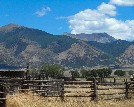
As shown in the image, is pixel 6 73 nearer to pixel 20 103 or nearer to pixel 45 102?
pixel 45 102

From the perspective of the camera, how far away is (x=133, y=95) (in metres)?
35.9

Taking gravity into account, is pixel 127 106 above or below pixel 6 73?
below

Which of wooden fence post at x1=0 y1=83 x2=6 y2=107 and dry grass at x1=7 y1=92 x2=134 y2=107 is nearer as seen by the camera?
wooden fence post at x1=0 y1=83 x2=6 y2=107

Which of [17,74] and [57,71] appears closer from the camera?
[17,74]

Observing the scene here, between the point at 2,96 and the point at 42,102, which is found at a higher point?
the point at 2,96

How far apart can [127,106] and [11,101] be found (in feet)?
31.8

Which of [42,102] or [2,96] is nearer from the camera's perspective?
→ [2,96]

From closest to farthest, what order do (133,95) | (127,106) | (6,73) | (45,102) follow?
(45,102), (127,106), (133,95), (6,73)

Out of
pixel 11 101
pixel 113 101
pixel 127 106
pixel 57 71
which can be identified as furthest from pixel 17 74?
Answer: pixel 57 71

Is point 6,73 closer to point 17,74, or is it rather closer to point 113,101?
point 17,74

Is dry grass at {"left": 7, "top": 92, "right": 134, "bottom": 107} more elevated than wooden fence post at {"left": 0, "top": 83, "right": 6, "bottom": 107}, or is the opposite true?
wooden fence post at {"left": 0, "top": 83, "right": 6, "bottom": 107}

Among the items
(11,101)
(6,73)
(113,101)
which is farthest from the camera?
(6,73)

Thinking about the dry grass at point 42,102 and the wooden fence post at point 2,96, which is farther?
the dry grass at point 42,102

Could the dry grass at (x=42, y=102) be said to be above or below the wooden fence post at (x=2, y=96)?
below
